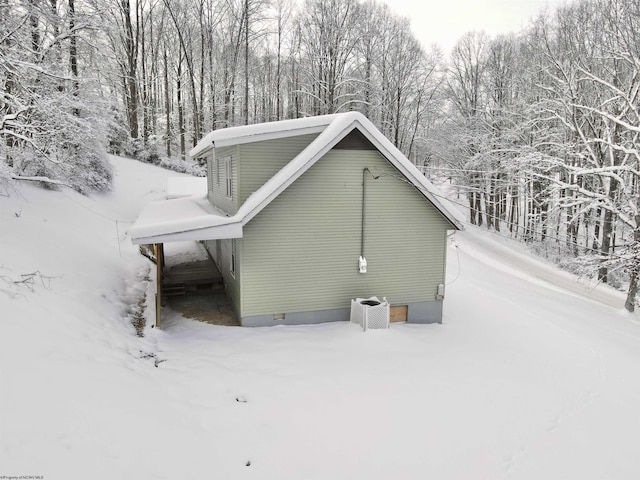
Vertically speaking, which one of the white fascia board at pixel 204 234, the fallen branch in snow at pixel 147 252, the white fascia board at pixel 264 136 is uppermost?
the white fascia board at pixel 264 136

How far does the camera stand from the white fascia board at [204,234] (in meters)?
10.2

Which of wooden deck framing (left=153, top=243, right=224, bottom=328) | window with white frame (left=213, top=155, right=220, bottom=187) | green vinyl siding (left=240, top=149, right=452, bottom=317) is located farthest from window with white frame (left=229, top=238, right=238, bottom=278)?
window with white frame (left=213, top=155, right=220, bottom=187)

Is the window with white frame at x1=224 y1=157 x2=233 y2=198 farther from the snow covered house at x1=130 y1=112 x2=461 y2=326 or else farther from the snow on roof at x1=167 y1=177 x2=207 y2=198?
the snow on roof at x1=167 y1=177 x2=207 y2=198

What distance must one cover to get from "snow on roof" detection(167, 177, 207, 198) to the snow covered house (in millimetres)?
9418

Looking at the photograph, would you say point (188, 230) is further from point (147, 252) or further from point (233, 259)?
point (147, 252)

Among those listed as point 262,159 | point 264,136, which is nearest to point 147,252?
point 262,159

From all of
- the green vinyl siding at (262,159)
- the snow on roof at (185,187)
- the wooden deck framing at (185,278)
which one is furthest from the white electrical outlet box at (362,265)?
the snow on roof at (185,187)

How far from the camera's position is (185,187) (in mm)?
22766

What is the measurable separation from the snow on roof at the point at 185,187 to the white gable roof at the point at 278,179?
9.79m

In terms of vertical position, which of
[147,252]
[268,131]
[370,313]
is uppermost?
[268,131]

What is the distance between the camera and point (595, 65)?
20656 millimetres

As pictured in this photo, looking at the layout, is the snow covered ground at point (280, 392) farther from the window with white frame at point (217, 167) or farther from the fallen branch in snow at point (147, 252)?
the window with white frame at point (217, 167)

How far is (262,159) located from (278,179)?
133 centimetres

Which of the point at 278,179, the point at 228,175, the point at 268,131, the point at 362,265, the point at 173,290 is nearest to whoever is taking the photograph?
the point at 278,179
